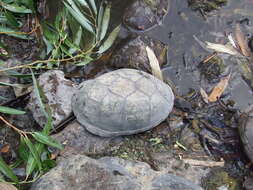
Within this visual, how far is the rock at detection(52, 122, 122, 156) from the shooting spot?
313 cm

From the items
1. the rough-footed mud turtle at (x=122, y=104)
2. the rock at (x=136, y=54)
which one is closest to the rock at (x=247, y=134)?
the rough-footed mud turtle at (x=122, y=104)

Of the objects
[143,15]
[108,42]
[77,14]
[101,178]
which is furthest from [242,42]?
[101,178]

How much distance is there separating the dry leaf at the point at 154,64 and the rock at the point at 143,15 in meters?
0.32

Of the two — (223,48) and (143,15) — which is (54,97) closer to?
(143,15)

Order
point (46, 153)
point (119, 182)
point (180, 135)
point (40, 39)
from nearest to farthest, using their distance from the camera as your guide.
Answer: point (119, 182), point (46, 153), point (180, 135), point (40, 39)

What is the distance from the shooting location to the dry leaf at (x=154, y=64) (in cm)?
351

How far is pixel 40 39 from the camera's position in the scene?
370 centimetres

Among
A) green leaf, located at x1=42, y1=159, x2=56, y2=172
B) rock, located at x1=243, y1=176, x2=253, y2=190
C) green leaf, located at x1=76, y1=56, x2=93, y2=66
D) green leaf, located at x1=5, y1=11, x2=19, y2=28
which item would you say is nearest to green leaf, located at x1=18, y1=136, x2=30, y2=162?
green leaf, located at x1=42, y1=159, x2=56, y2=172

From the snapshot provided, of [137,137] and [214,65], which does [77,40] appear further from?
[214,65]

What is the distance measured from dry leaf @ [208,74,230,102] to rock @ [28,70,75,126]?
1.41 meters

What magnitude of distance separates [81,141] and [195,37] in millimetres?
1702

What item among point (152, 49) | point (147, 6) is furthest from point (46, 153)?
point (147, 6)

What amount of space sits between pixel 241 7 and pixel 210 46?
644mm

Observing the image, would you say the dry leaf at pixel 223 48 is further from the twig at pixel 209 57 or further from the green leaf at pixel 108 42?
the green leaf at pixel 108 42
